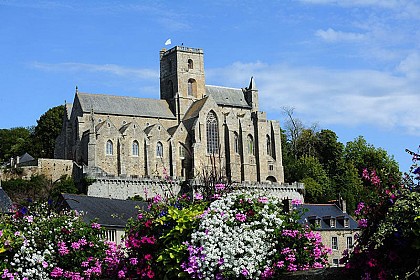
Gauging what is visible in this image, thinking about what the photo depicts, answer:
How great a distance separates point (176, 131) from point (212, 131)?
470 centimetres

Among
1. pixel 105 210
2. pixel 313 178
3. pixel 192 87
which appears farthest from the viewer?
pixel 192 87

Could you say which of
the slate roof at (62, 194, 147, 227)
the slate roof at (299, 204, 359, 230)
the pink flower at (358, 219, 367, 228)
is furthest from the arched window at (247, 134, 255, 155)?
the pink flower at (358, 219, 367, 228)

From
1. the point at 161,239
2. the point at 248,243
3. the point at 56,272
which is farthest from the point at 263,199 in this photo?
the point at 56,272

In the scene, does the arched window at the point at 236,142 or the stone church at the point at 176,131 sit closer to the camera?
the stone church at the point at 176,131

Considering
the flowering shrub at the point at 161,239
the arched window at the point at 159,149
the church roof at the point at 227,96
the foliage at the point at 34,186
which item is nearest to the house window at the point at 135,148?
the arched window at the point at 159,149

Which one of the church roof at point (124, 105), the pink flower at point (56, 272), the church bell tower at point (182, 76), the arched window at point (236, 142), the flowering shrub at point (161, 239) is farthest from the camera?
the church bell tower at point (182, 76)

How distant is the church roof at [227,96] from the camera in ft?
291

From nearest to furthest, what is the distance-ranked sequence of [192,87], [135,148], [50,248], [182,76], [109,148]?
[50,248], [109,148], [135,148], [182,76], [192,87]

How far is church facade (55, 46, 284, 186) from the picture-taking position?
72875mm

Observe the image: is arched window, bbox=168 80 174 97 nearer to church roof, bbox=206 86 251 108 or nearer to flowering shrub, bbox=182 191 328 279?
church roof, bbox=206 86 251 108

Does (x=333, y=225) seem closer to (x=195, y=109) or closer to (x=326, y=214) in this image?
(x=326, y=214)

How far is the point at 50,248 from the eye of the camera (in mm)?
13961

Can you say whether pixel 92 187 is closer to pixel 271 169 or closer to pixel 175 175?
pixel 175 175

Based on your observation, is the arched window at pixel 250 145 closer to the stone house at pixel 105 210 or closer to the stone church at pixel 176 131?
the stone church at pixel 176 131
